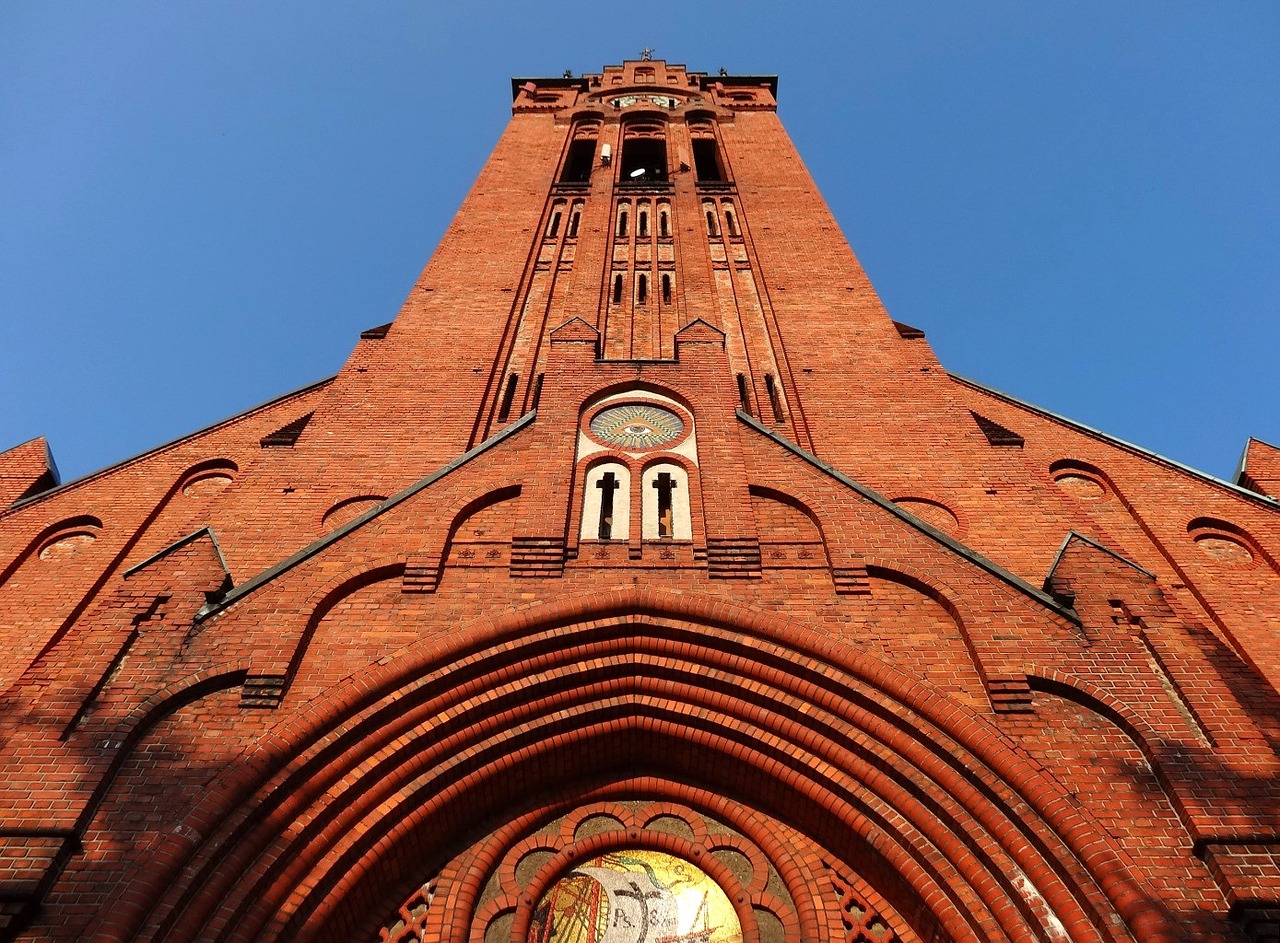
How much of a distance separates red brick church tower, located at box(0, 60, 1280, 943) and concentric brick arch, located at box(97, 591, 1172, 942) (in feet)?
0.08

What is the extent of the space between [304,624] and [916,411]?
7413mm

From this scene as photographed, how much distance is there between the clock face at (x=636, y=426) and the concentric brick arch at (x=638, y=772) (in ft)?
7.06

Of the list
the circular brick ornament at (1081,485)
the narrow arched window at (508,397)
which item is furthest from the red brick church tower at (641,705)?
the narrow arched window at (508,397)

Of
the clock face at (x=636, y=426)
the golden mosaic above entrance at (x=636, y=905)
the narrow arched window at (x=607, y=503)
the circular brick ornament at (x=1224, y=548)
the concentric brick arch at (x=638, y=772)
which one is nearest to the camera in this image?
the concentric brick arch at (x=638, y=772)

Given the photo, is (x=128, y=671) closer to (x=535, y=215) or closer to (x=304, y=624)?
(x=304, y=624)

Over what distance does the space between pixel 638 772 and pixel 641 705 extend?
586 mm

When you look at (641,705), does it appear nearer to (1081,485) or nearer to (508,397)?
(508,397)

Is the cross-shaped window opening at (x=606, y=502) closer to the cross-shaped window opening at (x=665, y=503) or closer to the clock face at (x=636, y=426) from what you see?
the cross-shaped window opening at (x=665, y=503)

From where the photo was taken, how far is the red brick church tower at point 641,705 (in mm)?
5504

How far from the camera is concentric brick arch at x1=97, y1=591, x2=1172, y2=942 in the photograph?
5.46 meters

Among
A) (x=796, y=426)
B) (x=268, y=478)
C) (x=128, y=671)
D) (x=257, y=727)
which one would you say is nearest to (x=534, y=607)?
(x=257, y=727)

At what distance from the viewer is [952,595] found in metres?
7.05

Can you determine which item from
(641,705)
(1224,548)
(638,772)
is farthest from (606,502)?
(1224,548)

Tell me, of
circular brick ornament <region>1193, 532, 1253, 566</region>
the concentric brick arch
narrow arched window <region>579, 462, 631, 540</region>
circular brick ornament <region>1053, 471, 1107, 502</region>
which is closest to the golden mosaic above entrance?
the concentric brick arch
